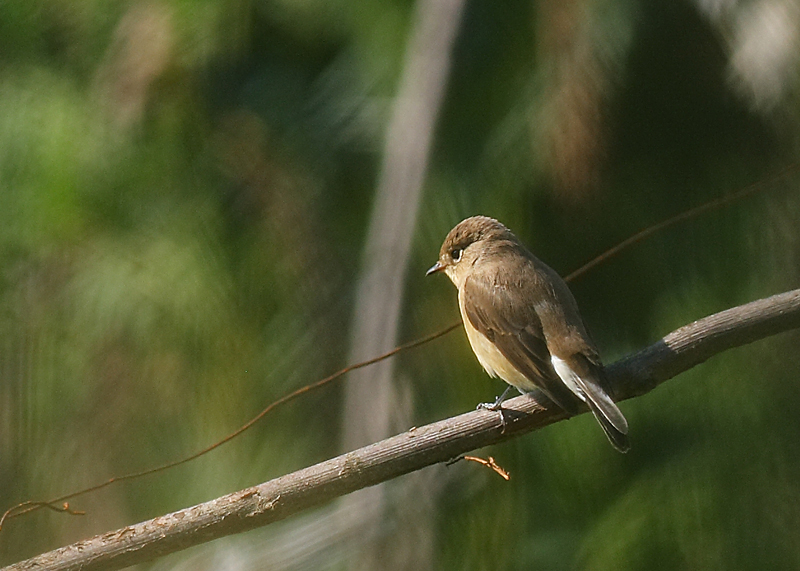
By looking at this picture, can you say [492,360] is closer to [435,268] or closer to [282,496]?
[435,268]

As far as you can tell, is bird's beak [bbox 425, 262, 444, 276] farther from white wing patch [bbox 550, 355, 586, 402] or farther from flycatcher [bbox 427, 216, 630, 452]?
white wing patch [bbox 550, 355, 586, 402]

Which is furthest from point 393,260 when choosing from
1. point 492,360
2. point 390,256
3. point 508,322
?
point 508,322

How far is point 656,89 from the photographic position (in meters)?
2.04

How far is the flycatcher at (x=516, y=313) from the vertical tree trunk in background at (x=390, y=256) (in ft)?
0.84

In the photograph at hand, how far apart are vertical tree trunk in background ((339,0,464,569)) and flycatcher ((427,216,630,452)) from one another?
0.84ft

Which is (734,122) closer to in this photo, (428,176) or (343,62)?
(428,176)

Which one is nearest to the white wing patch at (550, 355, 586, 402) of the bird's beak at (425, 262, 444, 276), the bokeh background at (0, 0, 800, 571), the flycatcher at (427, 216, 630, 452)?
the flycatcher at (427, 216, 630, 452)

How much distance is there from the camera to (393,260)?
170 centimetres

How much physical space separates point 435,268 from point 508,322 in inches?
12.7

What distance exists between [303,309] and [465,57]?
64cm

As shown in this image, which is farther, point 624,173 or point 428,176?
point 624,173

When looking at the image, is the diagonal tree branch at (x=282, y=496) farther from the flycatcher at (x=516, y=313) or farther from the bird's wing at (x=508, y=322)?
the bird's wing at (x=508, y=322)

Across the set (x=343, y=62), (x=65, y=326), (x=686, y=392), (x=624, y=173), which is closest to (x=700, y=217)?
(x=624, y=173)

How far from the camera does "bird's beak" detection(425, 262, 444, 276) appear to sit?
6.68ft
